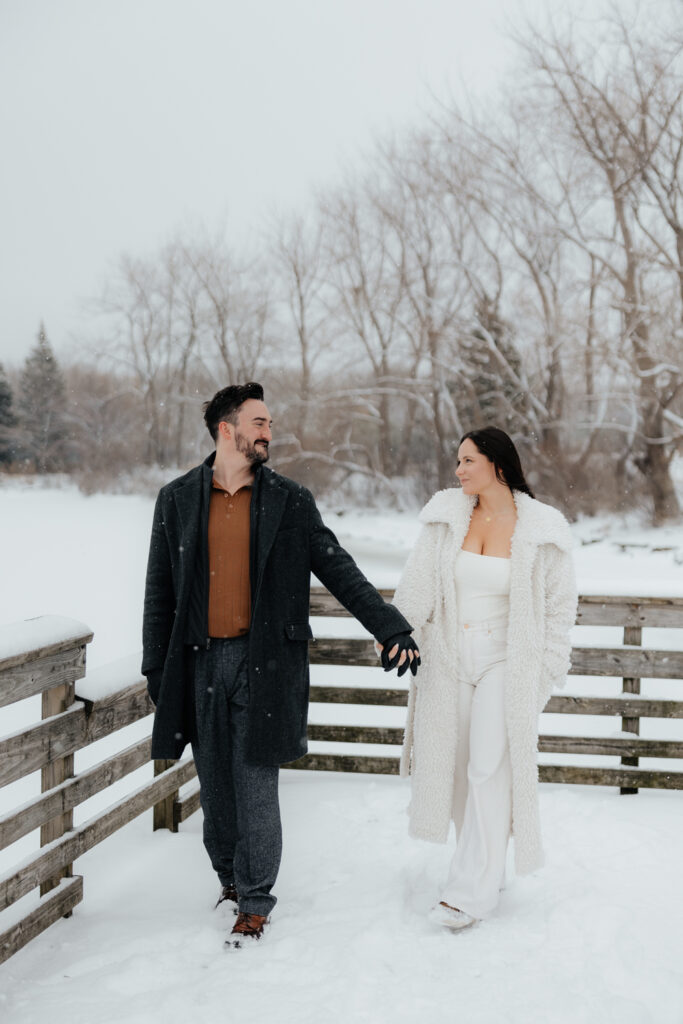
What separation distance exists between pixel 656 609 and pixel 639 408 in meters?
18.2

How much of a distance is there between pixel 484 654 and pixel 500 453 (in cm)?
76

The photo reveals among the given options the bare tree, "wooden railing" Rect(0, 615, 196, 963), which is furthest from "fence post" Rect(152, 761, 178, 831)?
the bare tree

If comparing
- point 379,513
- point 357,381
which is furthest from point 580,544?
point 357,381

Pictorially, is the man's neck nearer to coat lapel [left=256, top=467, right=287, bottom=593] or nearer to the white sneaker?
coat lapel [left=256, top=467, right=287, bottom=593]

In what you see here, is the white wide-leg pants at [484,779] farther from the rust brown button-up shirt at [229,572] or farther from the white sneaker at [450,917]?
the rust brown button-up shirt at [229,572]

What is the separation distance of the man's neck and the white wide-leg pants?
0.99 metres

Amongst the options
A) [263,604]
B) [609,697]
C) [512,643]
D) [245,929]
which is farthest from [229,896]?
[609,697]

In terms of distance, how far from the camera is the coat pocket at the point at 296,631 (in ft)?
9.75

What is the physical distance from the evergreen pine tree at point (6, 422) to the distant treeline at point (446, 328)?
99 mm

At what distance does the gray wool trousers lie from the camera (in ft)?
9.96

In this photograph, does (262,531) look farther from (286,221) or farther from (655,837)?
(286,221)

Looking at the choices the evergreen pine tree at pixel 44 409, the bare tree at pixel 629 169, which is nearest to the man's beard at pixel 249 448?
the bare tree at pixel 629 169

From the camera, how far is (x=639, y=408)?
70.4ft

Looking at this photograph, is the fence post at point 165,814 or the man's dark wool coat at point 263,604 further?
the fence post at point 165,814
